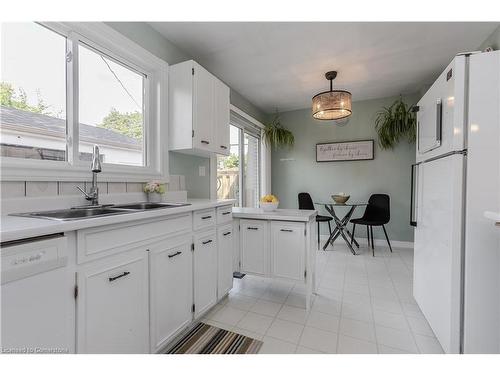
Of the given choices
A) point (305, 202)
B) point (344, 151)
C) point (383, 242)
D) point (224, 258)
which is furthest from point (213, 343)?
point (344, 151)

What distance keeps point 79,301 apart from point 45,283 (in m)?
0.19

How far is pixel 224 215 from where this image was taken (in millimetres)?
2107

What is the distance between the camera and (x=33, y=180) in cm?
129

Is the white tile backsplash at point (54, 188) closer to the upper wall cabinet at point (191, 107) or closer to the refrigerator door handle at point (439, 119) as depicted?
the upper wall cabinet at point (191, 107)

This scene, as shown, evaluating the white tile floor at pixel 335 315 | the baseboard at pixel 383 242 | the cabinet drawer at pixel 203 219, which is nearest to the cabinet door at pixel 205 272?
the cabinet drawer at pixel 203 219

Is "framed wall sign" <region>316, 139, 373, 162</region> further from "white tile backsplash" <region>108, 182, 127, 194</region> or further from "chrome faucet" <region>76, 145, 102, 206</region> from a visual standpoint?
"chrome faucet" <region>76, 145, 102, 206</region>

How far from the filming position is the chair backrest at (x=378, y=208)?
3742 millimetres

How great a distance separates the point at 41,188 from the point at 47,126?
43cm

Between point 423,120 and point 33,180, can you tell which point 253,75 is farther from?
point 33,180

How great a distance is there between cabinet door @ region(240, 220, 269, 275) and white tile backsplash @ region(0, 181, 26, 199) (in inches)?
62.2

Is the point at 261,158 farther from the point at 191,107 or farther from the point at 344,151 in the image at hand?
the point at 191,107

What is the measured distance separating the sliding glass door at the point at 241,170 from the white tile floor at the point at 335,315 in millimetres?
1438
